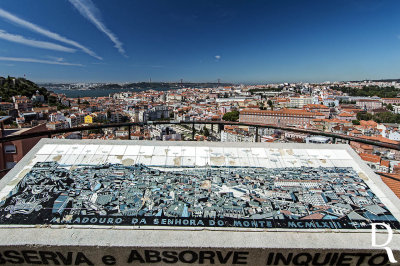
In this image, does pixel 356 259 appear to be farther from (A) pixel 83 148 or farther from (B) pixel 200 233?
(A) pixel 83 148

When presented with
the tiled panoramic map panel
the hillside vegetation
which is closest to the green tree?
the hillside vegetation

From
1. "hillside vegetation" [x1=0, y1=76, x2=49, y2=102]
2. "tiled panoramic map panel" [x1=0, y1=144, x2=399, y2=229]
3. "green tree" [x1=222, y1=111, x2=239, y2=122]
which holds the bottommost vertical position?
"green tree" [x1=222, y1=111, x2=239, y2=122]

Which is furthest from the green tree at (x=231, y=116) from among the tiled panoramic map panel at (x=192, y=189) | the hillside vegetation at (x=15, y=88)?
the tiled panoramic map panel at (x=192, y=189)

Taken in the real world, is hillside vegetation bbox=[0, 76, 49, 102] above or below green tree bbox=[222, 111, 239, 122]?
above

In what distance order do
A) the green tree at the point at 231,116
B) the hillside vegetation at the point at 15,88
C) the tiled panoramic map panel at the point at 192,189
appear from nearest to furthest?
1. the tiled panoramic map panel at the point at 192,189
2. the green tree at the point at 231,116
3. the hillside vegetation at the point at 15,88

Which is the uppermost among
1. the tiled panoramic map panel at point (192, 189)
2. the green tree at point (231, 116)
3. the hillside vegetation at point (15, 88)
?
the hillside vegetation at point (15, 88)

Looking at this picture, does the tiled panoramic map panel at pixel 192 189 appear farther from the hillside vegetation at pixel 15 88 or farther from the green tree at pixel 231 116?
the hillside vegetation at pixel 15 88

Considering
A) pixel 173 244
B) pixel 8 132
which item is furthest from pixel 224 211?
pixel 8 132

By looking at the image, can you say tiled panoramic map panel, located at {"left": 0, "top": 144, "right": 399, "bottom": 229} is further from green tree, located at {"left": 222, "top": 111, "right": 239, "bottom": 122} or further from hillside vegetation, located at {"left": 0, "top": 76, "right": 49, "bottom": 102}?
hillside vegetation, located at {"left": 0, "top": 76, "right": 49, "bottom": 102}
